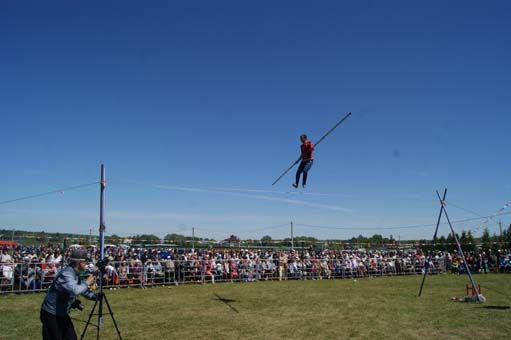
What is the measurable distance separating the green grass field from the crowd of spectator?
1.54m

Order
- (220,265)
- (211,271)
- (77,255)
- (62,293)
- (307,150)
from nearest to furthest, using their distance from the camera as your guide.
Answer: (62,293)
(77,255)
(307,150)
(211,271)
(220,265)

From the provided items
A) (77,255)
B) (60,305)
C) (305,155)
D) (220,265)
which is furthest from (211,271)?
(60,305)

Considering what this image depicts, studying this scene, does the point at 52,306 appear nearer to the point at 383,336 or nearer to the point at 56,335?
the point at 56,335

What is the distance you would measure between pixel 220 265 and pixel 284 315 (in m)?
9.87

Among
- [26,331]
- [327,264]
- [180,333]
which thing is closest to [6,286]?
[26,331]

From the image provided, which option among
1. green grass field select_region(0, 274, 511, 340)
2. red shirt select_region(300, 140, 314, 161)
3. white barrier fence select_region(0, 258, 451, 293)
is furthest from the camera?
white barrier fence select_region(0, 258, 451, 293)

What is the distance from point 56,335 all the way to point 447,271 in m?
27.5

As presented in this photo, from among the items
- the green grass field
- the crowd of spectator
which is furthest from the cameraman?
the crowd of spectator

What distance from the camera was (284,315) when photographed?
34.1 feet

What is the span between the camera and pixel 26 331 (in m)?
8.65

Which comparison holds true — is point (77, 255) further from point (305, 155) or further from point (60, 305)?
point (305, 155)

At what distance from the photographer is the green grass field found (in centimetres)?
846

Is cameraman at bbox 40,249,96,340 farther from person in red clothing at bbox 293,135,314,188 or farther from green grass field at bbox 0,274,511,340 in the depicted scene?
person in red clothing at bbox 293,135,314,188

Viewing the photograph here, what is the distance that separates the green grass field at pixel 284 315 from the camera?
333 inches
